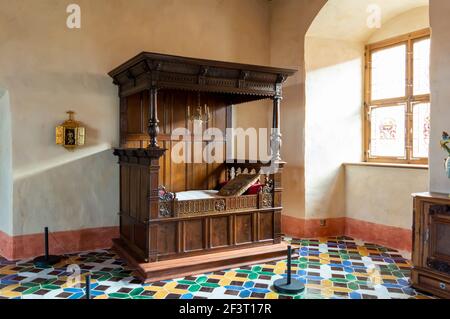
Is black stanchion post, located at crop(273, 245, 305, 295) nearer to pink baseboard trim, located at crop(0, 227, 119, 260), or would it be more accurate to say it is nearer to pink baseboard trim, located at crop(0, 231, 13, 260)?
pink baseboard trim, located at crop(0, 227, 119, 260)

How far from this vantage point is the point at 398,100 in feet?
19.6

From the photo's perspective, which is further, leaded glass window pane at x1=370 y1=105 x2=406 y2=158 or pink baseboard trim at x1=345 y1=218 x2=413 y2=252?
leaded glass window pane at x1=370 y1=105 x2=406 y2=158

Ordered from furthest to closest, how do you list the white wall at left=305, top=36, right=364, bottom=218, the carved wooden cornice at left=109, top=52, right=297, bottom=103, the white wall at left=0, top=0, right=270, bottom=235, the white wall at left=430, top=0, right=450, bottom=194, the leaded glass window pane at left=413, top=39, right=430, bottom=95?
the white wall at left=305, top=36, right=364, bottom=218 → the leaded glass window pane at left=413, top=39, right=430, bottom=95 → the white wall at left=0, top=0, right=270, bottom=235 → the carved wooden cornice at left=109, top=52, right=297, bottom=103 → the white wall at left=430, top=0, right=450, bottom=194

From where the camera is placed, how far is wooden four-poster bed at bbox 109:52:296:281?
14.7ft

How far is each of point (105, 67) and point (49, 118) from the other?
1.04 m

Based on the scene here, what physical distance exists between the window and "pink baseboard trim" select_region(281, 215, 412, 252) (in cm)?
107

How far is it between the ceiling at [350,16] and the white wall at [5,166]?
14.6 ft

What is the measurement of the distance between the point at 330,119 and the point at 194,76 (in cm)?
265

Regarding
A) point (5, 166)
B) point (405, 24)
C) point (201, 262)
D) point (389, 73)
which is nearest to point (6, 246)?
point (5, 166)

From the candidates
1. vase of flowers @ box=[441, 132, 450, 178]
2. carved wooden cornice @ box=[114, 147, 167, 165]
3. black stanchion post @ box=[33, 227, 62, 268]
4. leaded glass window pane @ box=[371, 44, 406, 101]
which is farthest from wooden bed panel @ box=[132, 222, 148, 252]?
leaded glass window pane @ box=[371, 44, 406, 101]

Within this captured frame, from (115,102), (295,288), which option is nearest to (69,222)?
(115,102)

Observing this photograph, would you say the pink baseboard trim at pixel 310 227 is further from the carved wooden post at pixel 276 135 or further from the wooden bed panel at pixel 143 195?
the wooden bed panel at pixel 143 195

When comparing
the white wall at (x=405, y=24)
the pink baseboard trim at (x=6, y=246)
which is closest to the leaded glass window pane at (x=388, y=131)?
the white wall at (x=405, y=24)
